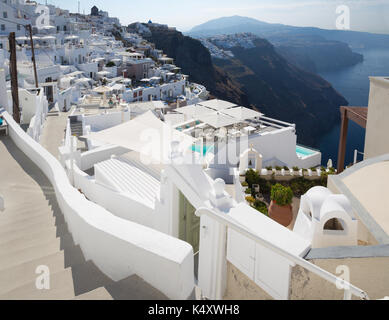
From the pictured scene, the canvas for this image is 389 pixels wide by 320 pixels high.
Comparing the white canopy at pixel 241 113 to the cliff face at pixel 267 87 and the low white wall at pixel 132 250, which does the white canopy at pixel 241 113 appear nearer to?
the low white wall at pixel 132 250

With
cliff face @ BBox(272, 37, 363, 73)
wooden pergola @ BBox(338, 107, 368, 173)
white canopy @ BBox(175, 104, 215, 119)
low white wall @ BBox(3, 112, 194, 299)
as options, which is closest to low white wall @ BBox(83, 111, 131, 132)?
white canopy @ BBox(175, 104, 215, 119)

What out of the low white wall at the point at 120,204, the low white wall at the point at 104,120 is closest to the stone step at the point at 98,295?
the low white wall at the point at 120,204

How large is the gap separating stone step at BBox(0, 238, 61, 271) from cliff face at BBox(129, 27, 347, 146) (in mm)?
69416

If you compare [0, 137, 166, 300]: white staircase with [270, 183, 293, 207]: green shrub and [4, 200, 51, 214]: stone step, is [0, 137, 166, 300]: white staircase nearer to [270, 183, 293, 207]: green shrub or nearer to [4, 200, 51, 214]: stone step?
[4, 200, 51, 214]: stone step

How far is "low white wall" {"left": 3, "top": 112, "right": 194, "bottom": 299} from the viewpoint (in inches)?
131

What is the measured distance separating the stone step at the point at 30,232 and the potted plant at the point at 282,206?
578 cm

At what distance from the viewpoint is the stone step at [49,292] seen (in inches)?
136

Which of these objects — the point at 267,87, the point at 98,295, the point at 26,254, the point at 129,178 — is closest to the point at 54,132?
the point at 129,178

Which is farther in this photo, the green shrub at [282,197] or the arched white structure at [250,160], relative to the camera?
the arched white structure at [250,160]

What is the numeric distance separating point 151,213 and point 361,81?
333ft

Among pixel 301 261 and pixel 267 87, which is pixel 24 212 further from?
pixel 267 87

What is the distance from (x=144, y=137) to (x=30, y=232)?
22.1 feet

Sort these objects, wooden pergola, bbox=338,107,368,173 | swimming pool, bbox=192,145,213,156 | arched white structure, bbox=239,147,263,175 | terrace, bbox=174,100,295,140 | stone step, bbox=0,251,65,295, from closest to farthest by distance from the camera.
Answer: stone step, bbox=0,251,65,295
wooden pergola, bbox=338,107,368,173
arched white structure, bbox=239,147,263,175
swimming pool, bbox=192,145,213,156
terrace, bbox=174,100,295,140
